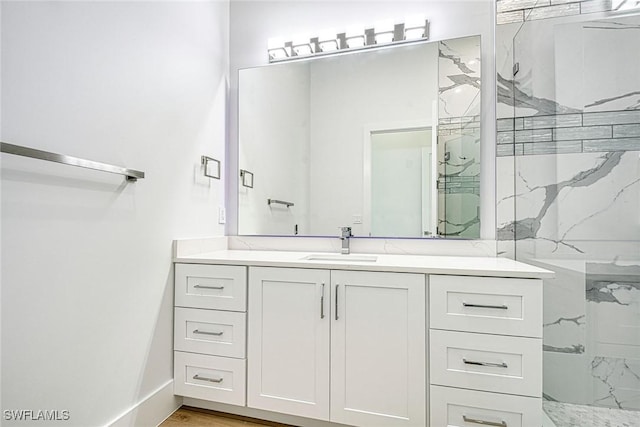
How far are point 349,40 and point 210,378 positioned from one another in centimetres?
203

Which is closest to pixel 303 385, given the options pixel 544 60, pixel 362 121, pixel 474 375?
pixel 474 375

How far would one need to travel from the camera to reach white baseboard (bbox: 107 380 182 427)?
1.40 metres

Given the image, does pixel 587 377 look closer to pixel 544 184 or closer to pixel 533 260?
pixel 533 260

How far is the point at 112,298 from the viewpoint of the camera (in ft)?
4.32

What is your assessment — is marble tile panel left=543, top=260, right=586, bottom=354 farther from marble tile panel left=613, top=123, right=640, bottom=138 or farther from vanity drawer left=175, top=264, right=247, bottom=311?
vanity drawer left=175, top=264, right=247, bottom=311

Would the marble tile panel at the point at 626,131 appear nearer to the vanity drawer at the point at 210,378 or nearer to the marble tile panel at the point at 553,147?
the marble tile panel at the point at 553,147

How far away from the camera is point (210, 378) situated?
163 cm

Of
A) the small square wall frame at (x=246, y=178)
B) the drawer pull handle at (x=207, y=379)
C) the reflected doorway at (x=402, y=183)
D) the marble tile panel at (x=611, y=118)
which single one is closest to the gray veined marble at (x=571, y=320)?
the reflected doorway at (x=402, y=183)

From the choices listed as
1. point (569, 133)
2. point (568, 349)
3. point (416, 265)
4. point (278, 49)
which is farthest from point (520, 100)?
point (278, 49)

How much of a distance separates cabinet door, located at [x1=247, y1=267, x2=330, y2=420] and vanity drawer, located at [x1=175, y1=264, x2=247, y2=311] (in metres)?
0.06

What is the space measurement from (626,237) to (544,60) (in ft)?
2.97

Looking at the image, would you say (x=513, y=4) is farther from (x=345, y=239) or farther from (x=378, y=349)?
(x=378, y=349)

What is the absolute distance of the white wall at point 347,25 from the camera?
72.4 inches

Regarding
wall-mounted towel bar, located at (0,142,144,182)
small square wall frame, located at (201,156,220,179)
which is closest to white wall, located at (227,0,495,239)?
small square wall frame, located at (201,156,220,179)
